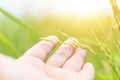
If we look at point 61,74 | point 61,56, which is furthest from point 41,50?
point 61,74

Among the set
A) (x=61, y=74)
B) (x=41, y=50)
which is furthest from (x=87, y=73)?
(x=41, y=50)

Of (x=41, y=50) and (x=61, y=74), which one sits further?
(x=41, y=50)

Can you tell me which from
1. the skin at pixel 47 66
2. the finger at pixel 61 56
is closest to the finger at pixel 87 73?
the skin at pixel 47 66

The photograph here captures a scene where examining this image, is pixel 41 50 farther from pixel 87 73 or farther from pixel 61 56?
pixel 87 73

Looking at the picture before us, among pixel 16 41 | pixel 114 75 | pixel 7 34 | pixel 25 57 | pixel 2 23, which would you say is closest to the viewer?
pixel 114 75

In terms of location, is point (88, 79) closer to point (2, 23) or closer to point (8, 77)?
point (8, 77)

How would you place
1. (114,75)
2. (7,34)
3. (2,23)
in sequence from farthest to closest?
(2,23)
(7,34)
(114,75)

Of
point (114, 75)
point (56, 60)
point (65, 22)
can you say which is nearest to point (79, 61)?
point (56, 60)
